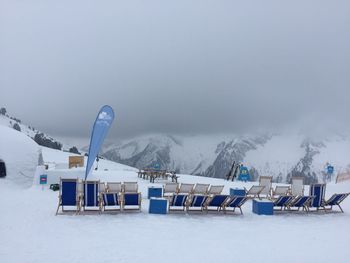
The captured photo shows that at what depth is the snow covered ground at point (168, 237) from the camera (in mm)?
6762

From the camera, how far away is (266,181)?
57.1 feet

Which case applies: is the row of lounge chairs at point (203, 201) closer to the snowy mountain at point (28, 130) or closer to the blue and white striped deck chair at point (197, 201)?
the blue and white striped deck chair at point (197, 201)

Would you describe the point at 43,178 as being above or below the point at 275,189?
below

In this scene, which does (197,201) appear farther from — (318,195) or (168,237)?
(318,195)

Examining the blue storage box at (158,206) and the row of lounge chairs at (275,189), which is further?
the row of lounge chairs at (275,189)

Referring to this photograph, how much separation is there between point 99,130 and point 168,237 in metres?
8.40

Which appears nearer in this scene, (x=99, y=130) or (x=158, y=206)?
(x=158, y=206)

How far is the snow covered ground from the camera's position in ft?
22.2

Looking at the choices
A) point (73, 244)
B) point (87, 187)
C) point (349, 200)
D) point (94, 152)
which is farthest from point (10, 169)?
point (349, 200)

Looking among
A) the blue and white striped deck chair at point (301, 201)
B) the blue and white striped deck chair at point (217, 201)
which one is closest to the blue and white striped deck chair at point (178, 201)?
the blue and white striped deck chair at point (217, 201)

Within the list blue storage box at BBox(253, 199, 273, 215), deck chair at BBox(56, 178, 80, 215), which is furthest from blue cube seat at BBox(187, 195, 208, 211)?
deck chair at BBox(56, 178, 80, 215)

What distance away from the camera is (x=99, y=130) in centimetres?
1552

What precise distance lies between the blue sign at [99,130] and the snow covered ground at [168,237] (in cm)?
342

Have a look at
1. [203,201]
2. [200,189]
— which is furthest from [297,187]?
[203,201]
